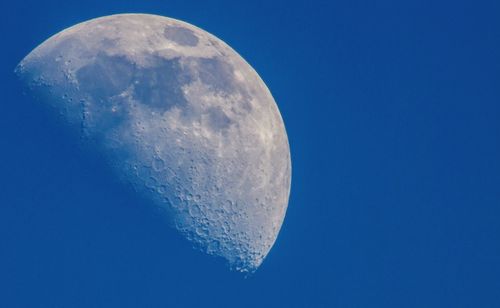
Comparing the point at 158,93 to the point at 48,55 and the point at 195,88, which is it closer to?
the point at 195,88

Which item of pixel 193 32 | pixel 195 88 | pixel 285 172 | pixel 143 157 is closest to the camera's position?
pixel 143 157

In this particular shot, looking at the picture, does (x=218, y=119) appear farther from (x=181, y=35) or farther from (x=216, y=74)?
(x=181, y=35)

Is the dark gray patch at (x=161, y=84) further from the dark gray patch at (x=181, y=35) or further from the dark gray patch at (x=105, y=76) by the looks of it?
the dark gray patch at (x=181, y=35)

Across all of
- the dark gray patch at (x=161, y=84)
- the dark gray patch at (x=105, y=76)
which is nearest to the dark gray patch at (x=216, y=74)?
the dark gray patch at (x=161, y=84)

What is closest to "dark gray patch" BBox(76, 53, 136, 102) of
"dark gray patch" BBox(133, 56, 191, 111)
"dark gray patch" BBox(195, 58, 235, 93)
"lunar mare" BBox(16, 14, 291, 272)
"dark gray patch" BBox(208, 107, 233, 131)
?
"lunar mare" BBox(16, 14, 291, 272)

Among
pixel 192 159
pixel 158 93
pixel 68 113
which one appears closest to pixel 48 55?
pixel 68 113
